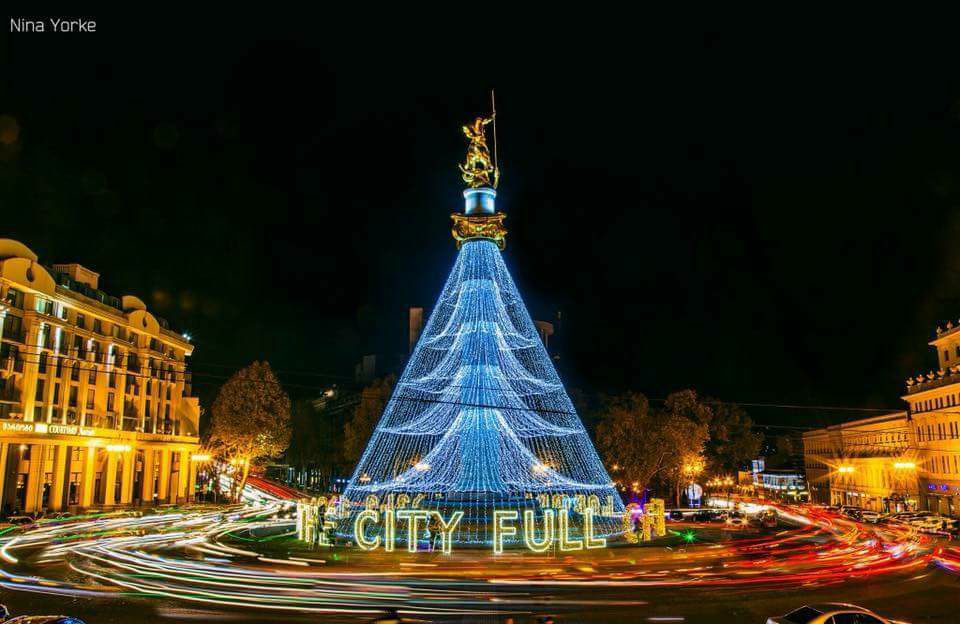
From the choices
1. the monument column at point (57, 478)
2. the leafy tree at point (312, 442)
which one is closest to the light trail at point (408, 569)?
the monument column at point (57, 478)

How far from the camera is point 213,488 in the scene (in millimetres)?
79875

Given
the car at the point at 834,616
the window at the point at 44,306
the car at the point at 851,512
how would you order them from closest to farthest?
the car at the point at 834,616 < the window at the point at 44,306 < the car at the point at 851,512

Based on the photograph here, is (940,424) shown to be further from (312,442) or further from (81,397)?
(81,397)

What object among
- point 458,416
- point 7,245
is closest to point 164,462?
point 7,245

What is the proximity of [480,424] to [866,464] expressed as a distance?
5809 centimetres

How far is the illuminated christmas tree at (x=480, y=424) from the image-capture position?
34469mm

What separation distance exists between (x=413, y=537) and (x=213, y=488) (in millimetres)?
56297

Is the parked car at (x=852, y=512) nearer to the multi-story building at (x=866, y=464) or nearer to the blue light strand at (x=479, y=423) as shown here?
the multi-story building at (x=866, y=464)

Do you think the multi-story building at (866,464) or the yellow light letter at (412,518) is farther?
the multi-story building at (866,464)

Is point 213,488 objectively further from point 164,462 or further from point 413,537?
point 413,537

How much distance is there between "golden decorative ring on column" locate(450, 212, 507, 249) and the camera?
40.2 meters

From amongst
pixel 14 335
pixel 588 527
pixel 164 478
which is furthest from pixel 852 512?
pixel 14 335

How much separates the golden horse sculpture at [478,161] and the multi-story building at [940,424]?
1668 inches

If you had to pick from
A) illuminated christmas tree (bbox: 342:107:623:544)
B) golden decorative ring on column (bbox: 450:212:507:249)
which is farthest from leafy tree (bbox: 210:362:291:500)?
golden decorative ring on column (bbox: 450:212:507:249)
